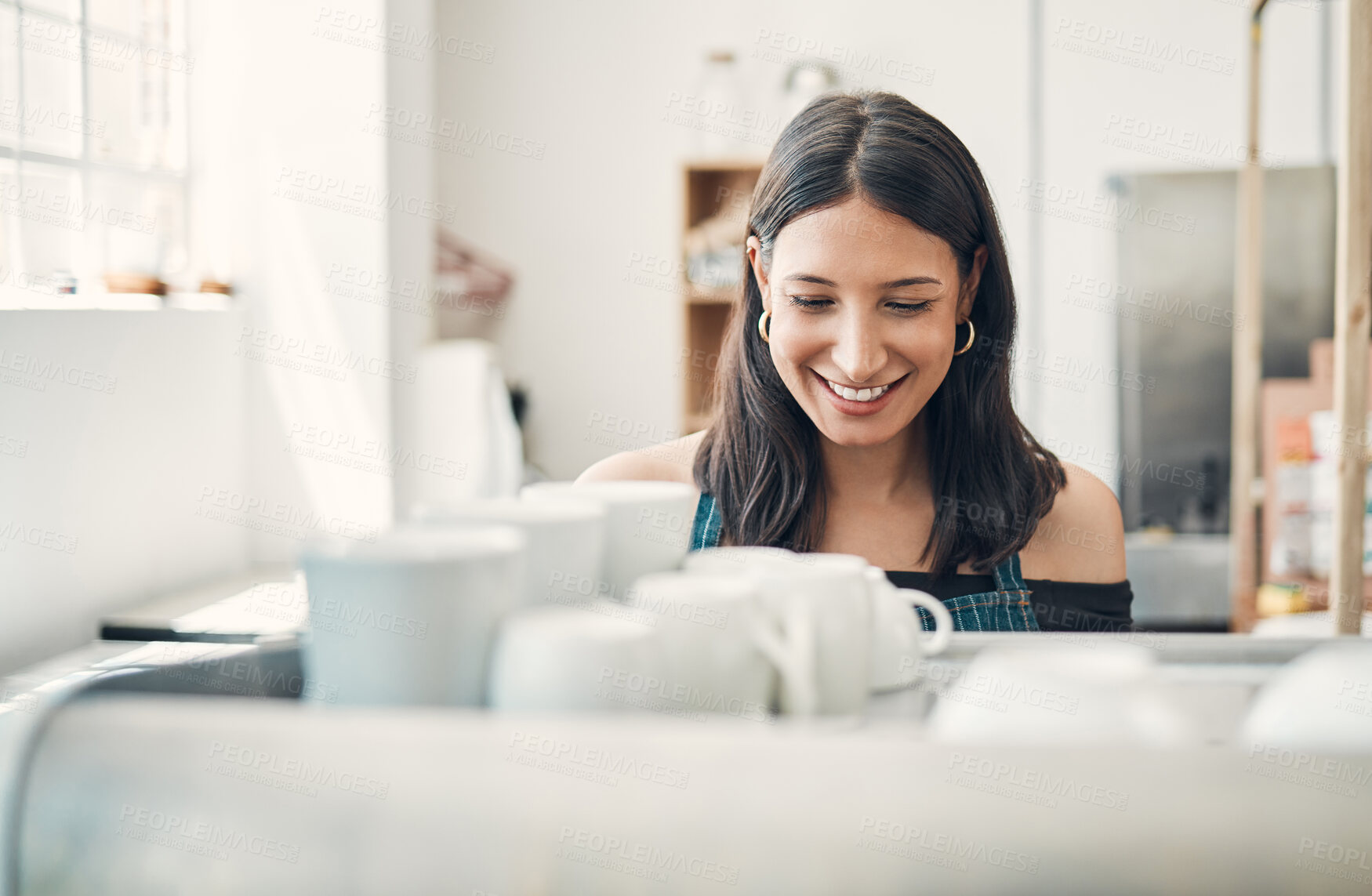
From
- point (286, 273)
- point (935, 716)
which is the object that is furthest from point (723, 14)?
point (935, 716)

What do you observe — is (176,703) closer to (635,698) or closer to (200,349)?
(635,698)

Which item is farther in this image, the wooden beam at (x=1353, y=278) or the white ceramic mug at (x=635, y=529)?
the wooden beam at (x=1353, y=278)

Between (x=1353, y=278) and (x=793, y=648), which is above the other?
(x=1353, y=278)

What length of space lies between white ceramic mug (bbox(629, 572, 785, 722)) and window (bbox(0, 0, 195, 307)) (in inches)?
70.6

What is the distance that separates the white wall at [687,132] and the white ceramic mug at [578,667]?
3566 millimetres

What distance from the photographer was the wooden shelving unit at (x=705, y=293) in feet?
13.0

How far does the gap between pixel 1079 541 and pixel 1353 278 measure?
462mm

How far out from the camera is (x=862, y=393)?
A: 1.27m

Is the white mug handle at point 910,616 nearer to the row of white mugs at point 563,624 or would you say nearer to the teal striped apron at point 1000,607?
the row of white mugs at point 563,624

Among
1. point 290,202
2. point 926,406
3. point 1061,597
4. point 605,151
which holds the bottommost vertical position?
point 1061,597

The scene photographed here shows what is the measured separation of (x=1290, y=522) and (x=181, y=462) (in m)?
3.02

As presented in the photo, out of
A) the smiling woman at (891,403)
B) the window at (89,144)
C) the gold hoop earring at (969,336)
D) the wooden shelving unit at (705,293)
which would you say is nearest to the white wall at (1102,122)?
the wooden shelving unit at (705,293)

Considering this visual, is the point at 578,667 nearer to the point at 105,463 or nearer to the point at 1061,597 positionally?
the point at 1061,597

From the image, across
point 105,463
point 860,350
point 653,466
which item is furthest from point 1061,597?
point 105,463
